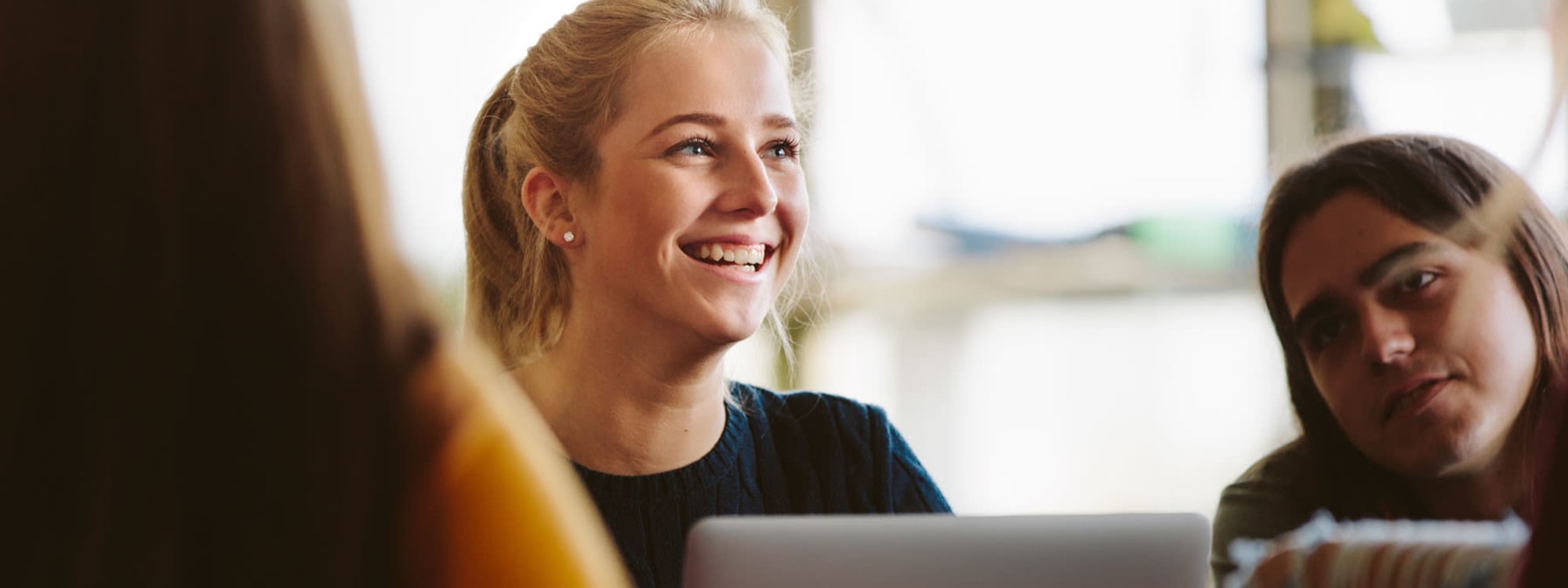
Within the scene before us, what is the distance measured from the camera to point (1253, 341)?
387cm

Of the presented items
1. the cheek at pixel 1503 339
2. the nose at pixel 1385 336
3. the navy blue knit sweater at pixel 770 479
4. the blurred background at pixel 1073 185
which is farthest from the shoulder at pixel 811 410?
the blurred background at pixel 1073 185

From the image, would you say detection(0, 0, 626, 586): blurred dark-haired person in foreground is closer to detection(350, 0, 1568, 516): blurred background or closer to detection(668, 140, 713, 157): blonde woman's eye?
detection(668, 140, 713, 157): blonde woman's eye

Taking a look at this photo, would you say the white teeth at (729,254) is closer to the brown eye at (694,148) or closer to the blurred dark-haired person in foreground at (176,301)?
the brown eye at (694,148)

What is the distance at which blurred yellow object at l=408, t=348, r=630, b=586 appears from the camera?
2.16 feet

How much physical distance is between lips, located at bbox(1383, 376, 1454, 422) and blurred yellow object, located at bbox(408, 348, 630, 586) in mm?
1171

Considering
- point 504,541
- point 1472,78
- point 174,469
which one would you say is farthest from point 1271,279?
point 1472,78

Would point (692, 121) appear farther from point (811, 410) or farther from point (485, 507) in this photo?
point (485, 507)

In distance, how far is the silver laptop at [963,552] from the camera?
0.98 metres

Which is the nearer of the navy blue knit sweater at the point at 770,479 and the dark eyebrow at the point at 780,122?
the navy blue knit sweater at the point at 770,479

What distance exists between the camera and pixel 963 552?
989 millimetres

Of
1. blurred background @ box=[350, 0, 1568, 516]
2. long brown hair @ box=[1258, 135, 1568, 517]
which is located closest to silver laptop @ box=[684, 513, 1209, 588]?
long brown hair @ box=[1258, 135, 1568, 517]

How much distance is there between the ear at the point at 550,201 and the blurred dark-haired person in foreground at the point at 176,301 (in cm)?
105

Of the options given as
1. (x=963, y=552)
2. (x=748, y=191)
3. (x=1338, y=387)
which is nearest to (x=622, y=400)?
(x=748, y=191)

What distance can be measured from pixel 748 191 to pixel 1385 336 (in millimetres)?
739
